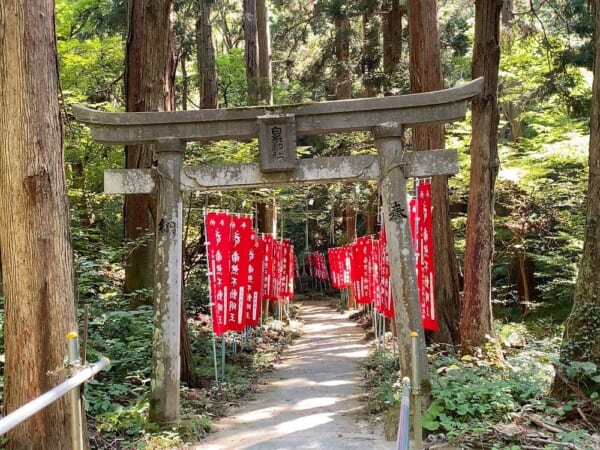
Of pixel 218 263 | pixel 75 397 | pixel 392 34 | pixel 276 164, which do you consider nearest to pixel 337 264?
pixel 392 34

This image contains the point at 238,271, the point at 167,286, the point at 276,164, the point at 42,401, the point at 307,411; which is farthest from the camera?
Answer: the point at 238,271

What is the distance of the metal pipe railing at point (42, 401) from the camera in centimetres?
183

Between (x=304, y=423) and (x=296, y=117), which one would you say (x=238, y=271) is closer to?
(x=304, y=423)

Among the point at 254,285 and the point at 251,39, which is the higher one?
the point at 251,39

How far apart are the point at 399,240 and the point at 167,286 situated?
8.78 feet

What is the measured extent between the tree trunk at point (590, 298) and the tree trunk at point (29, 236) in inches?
180

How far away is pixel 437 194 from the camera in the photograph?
9695 mm

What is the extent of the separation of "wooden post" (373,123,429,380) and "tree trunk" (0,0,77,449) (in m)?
3.58

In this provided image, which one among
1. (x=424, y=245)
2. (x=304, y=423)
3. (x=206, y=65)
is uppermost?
(x=206, y=65)

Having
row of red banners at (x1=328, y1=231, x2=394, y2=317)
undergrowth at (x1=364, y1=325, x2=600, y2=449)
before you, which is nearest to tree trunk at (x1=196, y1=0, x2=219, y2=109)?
row of red banners at (x1=328, y1=231, x2=394, y2=317)

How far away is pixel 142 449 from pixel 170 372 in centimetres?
105

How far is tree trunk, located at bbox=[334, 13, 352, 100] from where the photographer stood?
16.3m

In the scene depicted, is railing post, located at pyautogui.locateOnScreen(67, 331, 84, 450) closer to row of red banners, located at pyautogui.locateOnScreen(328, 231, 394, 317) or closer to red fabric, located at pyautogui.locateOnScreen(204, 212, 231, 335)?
row of red banners, located at pyautogui.locateOnScreen(328, 231, 394, 317)

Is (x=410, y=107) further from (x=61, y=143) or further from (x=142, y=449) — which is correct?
(x=142, y=449)
